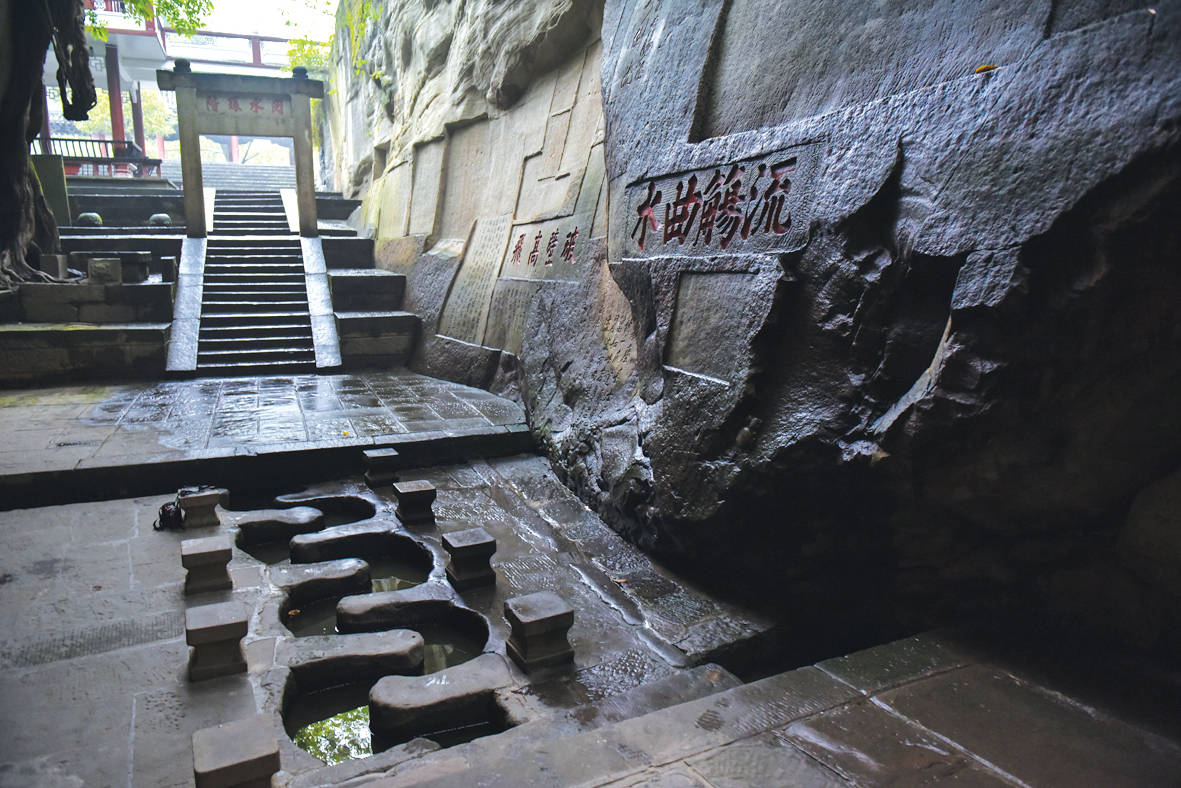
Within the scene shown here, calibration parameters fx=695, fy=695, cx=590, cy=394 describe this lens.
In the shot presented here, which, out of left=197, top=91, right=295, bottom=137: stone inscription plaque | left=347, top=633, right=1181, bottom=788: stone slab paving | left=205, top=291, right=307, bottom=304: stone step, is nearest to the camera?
left=347, top=633, right=1181, bottom=788: stone slab paving

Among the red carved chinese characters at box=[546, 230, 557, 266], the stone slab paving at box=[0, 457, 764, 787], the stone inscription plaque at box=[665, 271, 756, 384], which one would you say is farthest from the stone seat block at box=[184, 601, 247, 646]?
the red carved chinese characters at box=[546, 230, 557, 266]

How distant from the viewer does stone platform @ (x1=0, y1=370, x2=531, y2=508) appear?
466 cm

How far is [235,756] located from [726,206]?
3157 mm

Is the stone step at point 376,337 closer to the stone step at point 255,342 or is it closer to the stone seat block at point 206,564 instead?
the stone step at point 255,342

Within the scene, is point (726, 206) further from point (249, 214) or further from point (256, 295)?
point (249, 214)

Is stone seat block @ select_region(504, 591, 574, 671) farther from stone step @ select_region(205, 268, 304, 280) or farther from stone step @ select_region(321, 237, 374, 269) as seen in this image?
stone step @ select_region(321, 237, 374, 269)

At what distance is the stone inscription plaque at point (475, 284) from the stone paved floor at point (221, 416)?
71 centimetres

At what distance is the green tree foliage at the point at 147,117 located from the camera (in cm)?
2989

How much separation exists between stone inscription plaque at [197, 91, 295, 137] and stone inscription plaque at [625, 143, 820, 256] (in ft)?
29.4

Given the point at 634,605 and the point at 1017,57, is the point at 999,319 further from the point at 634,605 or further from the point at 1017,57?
the point at 634,605

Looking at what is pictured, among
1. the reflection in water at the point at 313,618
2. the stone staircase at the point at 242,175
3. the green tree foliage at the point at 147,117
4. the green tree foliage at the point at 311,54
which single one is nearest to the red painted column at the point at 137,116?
the stone staircase at the point at 242,175

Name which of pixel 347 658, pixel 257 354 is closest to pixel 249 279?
pixel 257 354

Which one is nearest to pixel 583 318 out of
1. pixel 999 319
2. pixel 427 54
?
pixel 999 319

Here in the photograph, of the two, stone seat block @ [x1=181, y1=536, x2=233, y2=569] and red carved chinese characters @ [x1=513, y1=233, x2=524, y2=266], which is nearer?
stone seat block @ [x1=181, y1=536, x2=233, y2=569]
